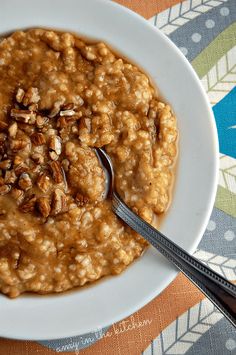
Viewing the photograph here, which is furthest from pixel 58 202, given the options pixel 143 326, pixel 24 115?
pixel 143 326

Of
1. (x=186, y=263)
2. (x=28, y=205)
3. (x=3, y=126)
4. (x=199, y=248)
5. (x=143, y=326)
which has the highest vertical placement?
(x=3, y=126)

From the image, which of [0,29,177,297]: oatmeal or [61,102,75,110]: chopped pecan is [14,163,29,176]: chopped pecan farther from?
[61,102,75,110]: chopped pecan

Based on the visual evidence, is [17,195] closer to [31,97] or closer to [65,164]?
[65,164]

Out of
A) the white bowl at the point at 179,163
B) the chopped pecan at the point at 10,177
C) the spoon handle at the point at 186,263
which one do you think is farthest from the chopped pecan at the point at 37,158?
the white bowl at the point at 179,163

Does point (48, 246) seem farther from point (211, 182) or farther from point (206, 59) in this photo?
point (206, 59)

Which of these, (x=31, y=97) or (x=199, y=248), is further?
(x=199, y=248)
